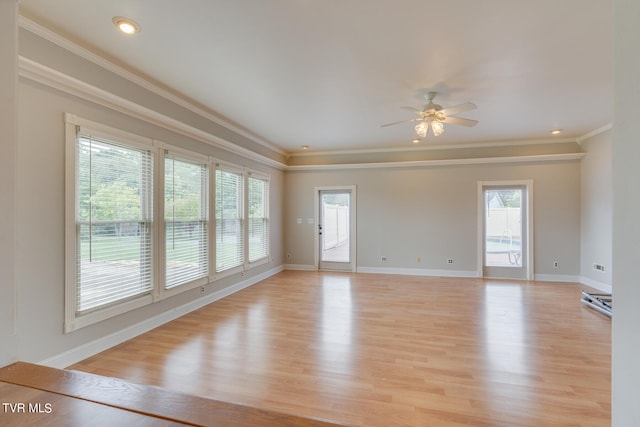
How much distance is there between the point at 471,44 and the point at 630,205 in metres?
2.44

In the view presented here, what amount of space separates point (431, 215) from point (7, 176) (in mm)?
6481

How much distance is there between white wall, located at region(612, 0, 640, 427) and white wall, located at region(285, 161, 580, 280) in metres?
5.94

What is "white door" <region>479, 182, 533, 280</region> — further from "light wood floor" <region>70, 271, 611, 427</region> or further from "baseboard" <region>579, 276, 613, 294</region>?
"light wood floor" <region>70, 271, 611, 427</region>

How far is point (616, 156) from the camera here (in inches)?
28.7

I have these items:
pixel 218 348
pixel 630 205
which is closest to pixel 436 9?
pixel 630 205

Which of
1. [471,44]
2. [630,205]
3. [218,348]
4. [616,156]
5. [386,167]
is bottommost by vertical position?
[218,348]

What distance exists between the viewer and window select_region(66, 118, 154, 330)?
8.76ft

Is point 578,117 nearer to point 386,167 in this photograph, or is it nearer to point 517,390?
point 386,167

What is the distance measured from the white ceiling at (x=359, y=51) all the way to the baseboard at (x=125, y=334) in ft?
9.02

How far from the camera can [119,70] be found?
2949 millimetres

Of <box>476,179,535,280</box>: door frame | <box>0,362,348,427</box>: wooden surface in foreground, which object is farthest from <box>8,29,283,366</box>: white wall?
<box>476,179,535,280</box>: door frame

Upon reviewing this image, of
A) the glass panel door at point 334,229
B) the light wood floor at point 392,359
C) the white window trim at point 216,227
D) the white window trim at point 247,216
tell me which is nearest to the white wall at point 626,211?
the light wood floor at point 392,359

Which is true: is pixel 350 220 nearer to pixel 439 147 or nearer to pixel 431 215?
pixel 431 215

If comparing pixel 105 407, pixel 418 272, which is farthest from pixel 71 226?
pixel 418 272
